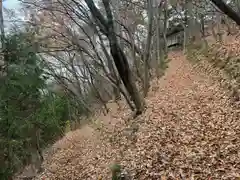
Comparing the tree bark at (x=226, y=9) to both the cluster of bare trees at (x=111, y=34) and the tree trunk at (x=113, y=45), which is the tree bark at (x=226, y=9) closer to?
the cluster of bare trees at (x=111, y=34)

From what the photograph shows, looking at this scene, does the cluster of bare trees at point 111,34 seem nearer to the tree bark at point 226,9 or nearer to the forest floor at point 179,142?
the tree bark at point 226,9

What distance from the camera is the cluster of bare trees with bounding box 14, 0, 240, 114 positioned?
354 inches

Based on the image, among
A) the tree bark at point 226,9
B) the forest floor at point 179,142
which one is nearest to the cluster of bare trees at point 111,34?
the tree bark at point 226,9

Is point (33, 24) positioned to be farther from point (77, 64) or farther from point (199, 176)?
point (199, 176)

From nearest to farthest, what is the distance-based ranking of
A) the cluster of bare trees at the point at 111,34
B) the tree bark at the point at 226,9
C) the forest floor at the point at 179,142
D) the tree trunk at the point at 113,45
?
the tree bark at the point at 226,9 → the forest floor at the point at 179,142 → the tree trunk at the point at 113,45 → the cluster of bare trees at the point at 111,34

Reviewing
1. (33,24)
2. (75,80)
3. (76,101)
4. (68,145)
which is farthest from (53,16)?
(75,80)

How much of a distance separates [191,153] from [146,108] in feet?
16.6

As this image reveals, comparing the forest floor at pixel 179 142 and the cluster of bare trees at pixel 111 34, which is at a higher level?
the cluster of bare trees at pixel 111 34

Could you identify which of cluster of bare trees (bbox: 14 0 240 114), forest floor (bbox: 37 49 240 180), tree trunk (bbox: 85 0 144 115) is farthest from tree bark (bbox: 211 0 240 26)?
tree trunk (bbox: 85 0 144 115)

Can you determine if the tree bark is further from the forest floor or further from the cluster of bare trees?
the forest floor

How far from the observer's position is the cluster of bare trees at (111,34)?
354 inches

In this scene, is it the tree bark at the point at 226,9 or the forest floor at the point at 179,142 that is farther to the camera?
A: the forest floor at the point at 179,142

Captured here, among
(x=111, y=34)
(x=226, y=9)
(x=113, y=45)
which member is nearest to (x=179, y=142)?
(x=226, y=9)

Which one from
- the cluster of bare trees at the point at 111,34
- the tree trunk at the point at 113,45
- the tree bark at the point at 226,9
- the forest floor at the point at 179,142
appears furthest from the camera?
the cluster of bare trees at the point at 111,34
